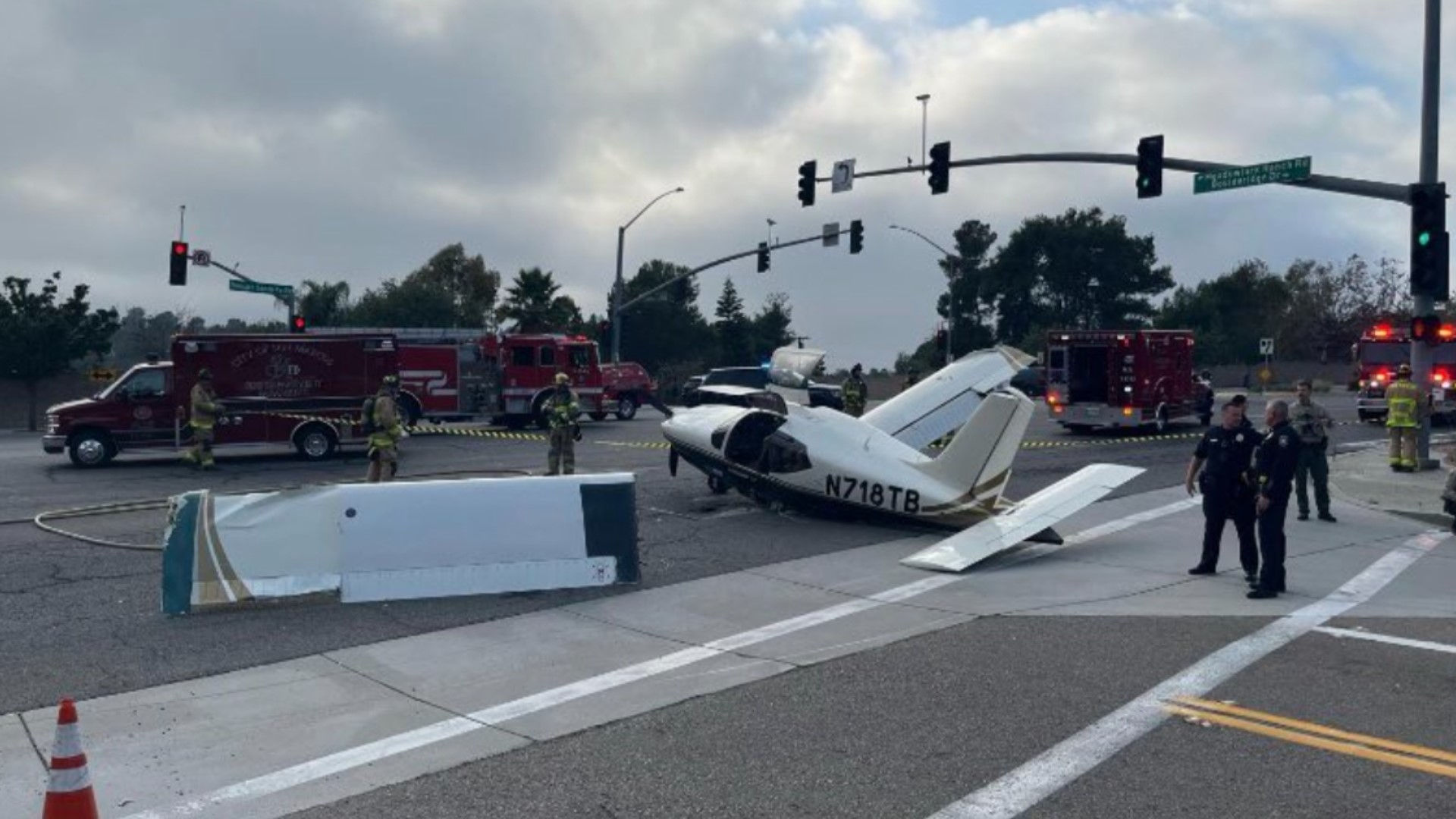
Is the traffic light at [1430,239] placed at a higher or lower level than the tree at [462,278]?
A: lower

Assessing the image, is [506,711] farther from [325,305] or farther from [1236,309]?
[1236,309]

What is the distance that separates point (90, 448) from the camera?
74.7ft

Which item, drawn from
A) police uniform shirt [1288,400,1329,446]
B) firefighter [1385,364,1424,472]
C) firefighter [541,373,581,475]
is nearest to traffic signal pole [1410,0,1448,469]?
firefighter [1385,364,1424,472]

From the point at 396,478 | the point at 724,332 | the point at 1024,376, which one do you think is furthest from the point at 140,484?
the point at 724,332

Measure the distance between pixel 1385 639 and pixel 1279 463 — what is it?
208cm

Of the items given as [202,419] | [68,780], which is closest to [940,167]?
[202,419]

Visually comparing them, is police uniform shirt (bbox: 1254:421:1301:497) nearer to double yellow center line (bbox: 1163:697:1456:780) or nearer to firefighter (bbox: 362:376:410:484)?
double yellow center line (bbox: 1163:697:1456:780)

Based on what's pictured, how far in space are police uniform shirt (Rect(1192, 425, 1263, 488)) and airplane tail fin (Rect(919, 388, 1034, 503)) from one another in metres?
2.60

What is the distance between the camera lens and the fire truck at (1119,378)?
30062 millimetres

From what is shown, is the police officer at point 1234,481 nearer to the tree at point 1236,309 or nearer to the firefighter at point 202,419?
the firefighter at point 202,419

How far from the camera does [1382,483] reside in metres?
19.2

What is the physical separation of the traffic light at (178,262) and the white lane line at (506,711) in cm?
3179

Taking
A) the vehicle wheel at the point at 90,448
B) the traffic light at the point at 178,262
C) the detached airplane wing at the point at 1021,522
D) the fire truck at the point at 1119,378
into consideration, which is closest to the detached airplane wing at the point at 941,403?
the detached airplane wing at the point at 1021,522

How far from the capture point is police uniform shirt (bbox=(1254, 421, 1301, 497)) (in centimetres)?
1082
